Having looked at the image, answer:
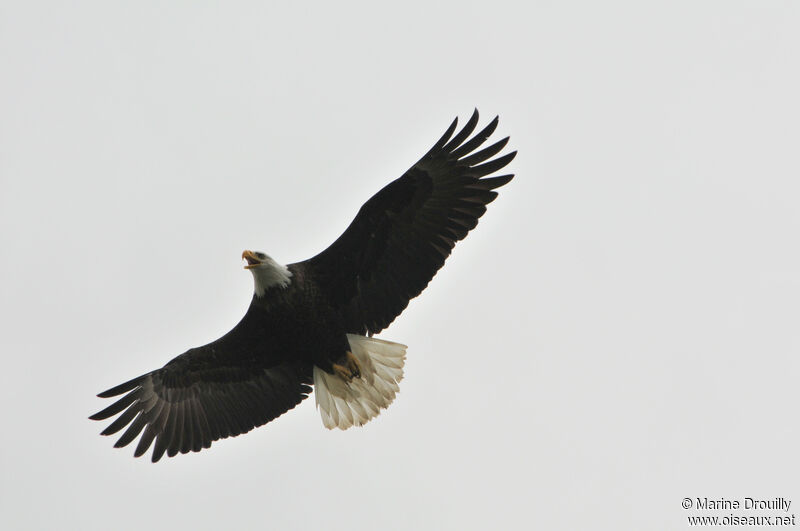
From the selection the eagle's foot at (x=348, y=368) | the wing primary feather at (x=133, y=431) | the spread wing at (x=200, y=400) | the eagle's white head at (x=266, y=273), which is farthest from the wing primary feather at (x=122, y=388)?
the eagle's foot at (x=348, y=368)

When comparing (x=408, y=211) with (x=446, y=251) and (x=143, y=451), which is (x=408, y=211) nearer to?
(x=446, y=251)

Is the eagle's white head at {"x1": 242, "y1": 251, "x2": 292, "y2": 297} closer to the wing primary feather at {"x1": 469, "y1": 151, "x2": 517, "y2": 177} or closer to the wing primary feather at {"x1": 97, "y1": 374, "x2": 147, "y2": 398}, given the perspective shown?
the wing primary feather at {"x1": 97, "y1": 374, "x2": 147, "y2": 398}

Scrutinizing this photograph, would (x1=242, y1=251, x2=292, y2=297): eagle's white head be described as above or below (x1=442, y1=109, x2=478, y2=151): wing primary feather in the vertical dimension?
below

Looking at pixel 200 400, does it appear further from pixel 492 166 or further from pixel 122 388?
pixel 492 166

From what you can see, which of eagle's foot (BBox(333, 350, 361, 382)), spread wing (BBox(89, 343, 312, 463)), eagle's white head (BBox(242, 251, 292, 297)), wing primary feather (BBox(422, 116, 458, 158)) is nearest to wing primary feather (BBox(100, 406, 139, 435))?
spread wing (BBox(89, 343, 312, 463))

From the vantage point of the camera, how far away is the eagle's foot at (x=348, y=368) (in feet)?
35.4

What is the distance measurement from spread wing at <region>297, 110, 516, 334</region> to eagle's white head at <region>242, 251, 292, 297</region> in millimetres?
297

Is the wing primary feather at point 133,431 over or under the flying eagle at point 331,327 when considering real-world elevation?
under

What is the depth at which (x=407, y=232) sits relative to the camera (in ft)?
34.3

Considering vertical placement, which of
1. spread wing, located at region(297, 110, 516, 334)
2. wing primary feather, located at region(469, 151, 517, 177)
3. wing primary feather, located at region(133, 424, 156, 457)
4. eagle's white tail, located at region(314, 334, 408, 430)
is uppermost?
wing primary feather, located at region(469, 151, 517, 177)

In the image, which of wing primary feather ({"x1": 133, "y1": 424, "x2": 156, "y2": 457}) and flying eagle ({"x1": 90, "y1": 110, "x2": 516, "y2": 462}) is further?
wing primary feather ({"x1": 133, "y1": 424, "x2": 156, "y2": 457})

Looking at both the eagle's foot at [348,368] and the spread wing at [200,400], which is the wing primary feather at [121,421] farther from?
the eagle's foot at [348,368]

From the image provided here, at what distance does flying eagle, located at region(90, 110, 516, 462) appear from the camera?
10.3 m

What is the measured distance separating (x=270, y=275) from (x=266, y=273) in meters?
0.04
